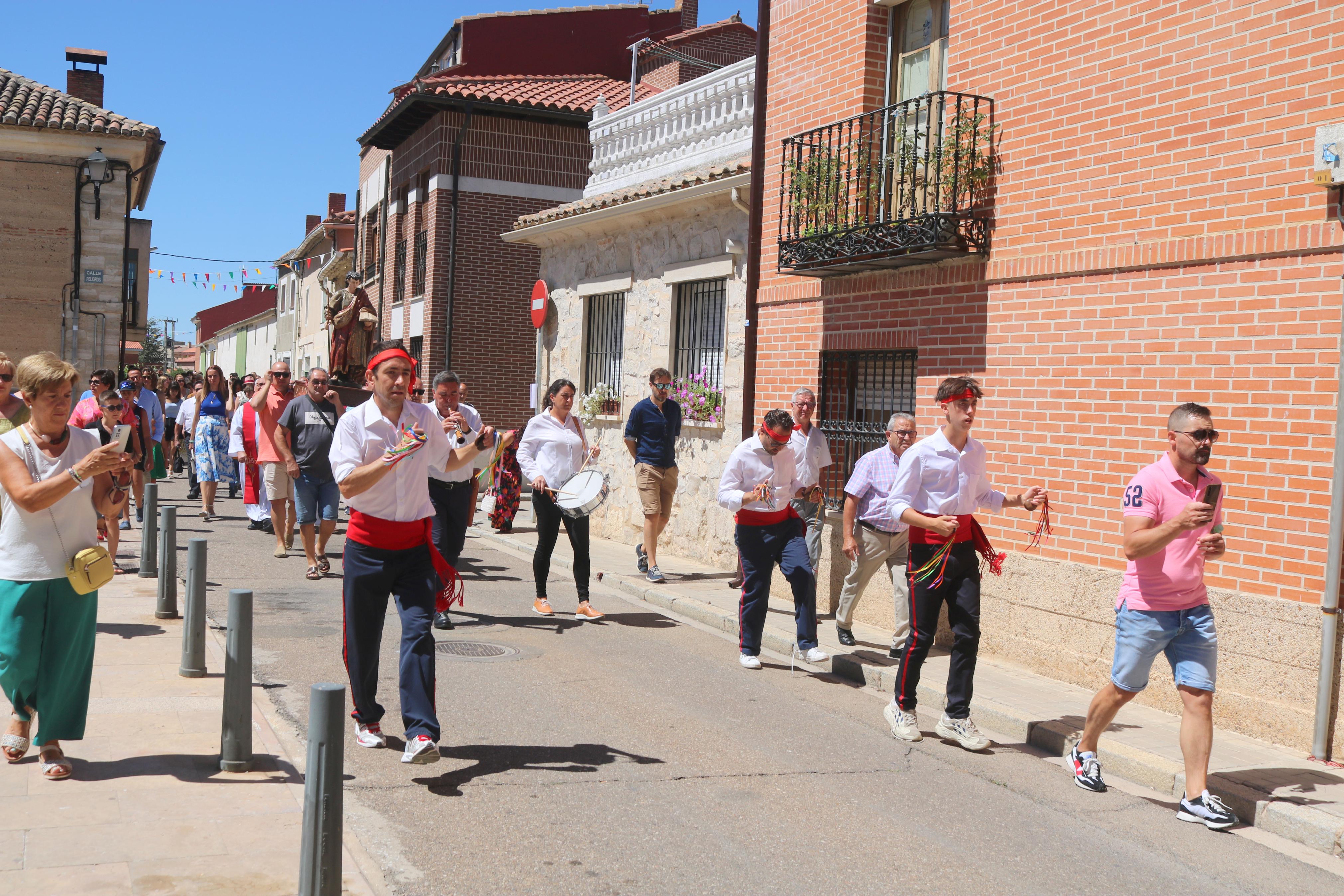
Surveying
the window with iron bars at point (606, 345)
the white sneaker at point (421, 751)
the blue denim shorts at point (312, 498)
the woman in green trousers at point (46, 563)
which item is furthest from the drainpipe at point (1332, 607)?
the window with iron bars at point (606, 345)

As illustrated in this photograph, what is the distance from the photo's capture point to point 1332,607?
20.8 feet

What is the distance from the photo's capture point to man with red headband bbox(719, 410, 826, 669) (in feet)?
26.9

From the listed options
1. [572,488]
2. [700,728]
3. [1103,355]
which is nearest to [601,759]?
[700,728]

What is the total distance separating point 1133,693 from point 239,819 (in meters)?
4.00

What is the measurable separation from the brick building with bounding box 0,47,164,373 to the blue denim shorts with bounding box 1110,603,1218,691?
74.9ft

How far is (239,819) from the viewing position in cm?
466

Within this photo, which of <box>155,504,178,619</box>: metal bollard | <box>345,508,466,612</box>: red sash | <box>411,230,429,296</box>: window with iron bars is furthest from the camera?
<box>411,230,429,296</box>: window with iron bars

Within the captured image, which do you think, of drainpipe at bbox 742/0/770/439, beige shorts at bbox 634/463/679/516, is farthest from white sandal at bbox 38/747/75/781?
drainpipe at bbox 742/0/770/439

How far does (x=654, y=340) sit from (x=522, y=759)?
9.53 meters

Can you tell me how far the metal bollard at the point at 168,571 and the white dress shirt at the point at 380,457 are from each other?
3651mm

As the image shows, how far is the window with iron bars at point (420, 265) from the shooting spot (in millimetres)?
24453

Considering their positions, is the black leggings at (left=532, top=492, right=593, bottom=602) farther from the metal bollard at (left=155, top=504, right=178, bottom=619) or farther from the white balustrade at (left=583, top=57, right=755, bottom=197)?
the white balustrade at (left=583, top=57, right=755, bottom=197)

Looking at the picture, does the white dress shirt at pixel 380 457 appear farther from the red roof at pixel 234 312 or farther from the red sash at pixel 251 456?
the red roof at pixel 234 312

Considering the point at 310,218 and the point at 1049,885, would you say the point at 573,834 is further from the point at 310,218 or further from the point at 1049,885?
the point at 310,218
